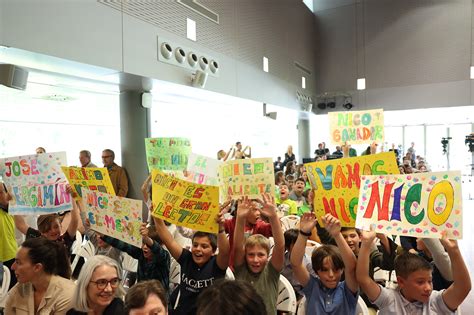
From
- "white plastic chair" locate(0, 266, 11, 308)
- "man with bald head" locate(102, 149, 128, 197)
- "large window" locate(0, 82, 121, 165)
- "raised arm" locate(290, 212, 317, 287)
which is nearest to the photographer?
"raised arm" locate(290, 212, 317, 287)

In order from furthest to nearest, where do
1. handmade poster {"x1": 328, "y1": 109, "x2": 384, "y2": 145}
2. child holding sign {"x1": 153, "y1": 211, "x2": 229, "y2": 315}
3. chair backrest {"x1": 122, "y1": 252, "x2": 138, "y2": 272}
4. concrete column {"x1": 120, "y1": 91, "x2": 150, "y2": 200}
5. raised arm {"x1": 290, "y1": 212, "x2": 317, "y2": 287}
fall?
concrete column {"x1": 120, "y1": 91, "x2": 150, "y2": 200} → handmade poster {"x1": 328, "y1": 109, "x2": 384, "y2": 145} → chair backrest {"x1": 122, "y1": 252, "x2": 138, "y2": 272} → child holding sign {"x1": 153, "y1": 211, "x2": 229, "y2": 315} → raised arm {"x1": 290, "y1": 212, "x2": 317, "y2": 287}

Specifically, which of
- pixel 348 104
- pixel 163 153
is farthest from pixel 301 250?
pixel 348 104

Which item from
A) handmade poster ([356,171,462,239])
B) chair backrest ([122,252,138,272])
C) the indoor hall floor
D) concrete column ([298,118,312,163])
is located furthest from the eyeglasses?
concrete column ([298,118,312,163])

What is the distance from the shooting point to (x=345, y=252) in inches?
86.1

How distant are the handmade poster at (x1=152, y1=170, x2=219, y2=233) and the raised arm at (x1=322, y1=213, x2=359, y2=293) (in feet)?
2.66

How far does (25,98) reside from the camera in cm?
761

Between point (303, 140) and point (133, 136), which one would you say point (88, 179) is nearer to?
point (133, 136)

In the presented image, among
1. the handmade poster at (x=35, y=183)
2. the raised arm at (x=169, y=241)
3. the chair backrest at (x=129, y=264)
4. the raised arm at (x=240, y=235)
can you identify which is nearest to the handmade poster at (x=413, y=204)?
the raised arm at (x=240, y=235)

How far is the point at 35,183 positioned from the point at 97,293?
5.48ft

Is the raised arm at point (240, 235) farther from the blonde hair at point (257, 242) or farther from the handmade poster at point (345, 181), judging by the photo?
the handmade poster at point (345, 181)

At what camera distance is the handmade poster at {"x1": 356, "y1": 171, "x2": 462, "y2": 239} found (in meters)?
1.96

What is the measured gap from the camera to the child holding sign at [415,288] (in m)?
1.95

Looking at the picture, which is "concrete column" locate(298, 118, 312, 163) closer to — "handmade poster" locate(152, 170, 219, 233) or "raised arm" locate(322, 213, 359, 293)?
"handmade poster" locate(152, 170, 219, 233)

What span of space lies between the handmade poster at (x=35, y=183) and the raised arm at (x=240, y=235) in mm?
1623
